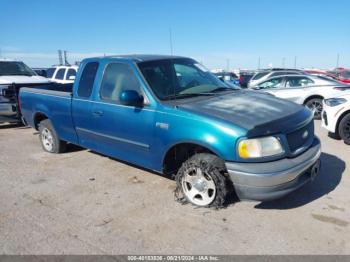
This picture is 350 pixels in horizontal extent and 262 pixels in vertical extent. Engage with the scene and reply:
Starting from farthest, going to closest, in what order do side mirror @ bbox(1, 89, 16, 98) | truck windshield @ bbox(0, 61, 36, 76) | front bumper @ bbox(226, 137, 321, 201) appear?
1. truck windshield @ bbox(0, 61, 36, 76)
2. side mirror @ bbox(1, 89, 16, 98)
3. front bumper @ bbox(226, 137, 321, 201)

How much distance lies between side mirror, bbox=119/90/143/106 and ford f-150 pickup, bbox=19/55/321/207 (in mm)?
13

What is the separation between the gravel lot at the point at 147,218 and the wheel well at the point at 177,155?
36 cm

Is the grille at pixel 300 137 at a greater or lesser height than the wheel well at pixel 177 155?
greater

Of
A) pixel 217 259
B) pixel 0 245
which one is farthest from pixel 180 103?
pixel 0 245

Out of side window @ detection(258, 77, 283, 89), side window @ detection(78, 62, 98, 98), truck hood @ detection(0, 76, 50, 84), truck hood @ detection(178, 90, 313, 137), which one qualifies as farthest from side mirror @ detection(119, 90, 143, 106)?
side window @ detection(258, 77, 283, 89)

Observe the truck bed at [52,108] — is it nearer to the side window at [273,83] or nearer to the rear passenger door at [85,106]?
the rear passenger door at [85,106]

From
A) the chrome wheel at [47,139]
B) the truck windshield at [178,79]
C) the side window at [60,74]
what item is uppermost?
the truck windshield at [178,79]

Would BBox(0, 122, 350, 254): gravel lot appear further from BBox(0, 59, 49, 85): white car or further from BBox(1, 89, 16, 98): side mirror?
BBox(0, 59, 49, 85): white car

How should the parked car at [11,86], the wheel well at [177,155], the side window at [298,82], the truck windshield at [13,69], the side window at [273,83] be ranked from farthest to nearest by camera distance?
1. the side window at [273,83]
2. the side window at [298,82]
3. the truck windshield at [13,69]
4. the parked car at [11,86]
5. the wheel well at [177,155]

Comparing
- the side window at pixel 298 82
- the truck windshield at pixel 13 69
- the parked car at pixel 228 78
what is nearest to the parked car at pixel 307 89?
the side window at pixel 298 82

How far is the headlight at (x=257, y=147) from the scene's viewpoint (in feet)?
11.1

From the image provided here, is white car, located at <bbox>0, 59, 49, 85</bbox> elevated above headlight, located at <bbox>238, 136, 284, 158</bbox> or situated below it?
above

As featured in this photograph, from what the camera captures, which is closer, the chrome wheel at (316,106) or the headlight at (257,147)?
the headlight at (257,147)

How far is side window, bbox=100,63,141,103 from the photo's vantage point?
445cm
